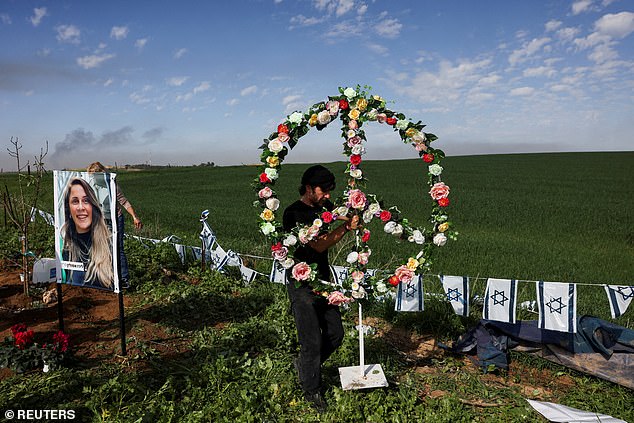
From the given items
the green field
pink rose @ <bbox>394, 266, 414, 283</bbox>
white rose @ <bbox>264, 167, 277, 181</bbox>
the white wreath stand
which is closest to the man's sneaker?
the green field

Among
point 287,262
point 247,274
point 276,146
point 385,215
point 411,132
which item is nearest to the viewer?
point 287,262

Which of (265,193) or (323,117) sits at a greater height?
(323,117)

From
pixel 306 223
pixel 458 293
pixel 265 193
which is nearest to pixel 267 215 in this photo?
pixel 265 193

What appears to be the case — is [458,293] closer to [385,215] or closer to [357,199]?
[385,215]

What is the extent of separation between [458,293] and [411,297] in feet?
2.36

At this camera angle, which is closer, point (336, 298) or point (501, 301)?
point (336, 298)

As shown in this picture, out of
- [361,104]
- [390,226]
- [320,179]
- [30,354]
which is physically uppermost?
[361,104]

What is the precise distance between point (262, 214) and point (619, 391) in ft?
15.4

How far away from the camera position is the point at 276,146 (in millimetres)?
4840

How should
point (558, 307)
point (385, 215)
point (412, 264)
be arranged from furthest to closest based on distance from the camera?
point (558, 307)
point (412, 264)
point (385, 215)

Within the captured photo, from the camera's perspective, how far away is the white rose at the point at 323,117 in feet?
16.0

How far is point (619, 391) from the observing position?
5309mm

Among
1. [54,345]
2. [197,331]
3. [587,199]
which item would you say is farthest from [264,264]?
[587,199]

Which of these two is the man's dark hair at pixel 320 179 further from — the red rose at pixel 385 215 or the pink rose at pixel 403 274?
the pink rose at pixel 403 274
